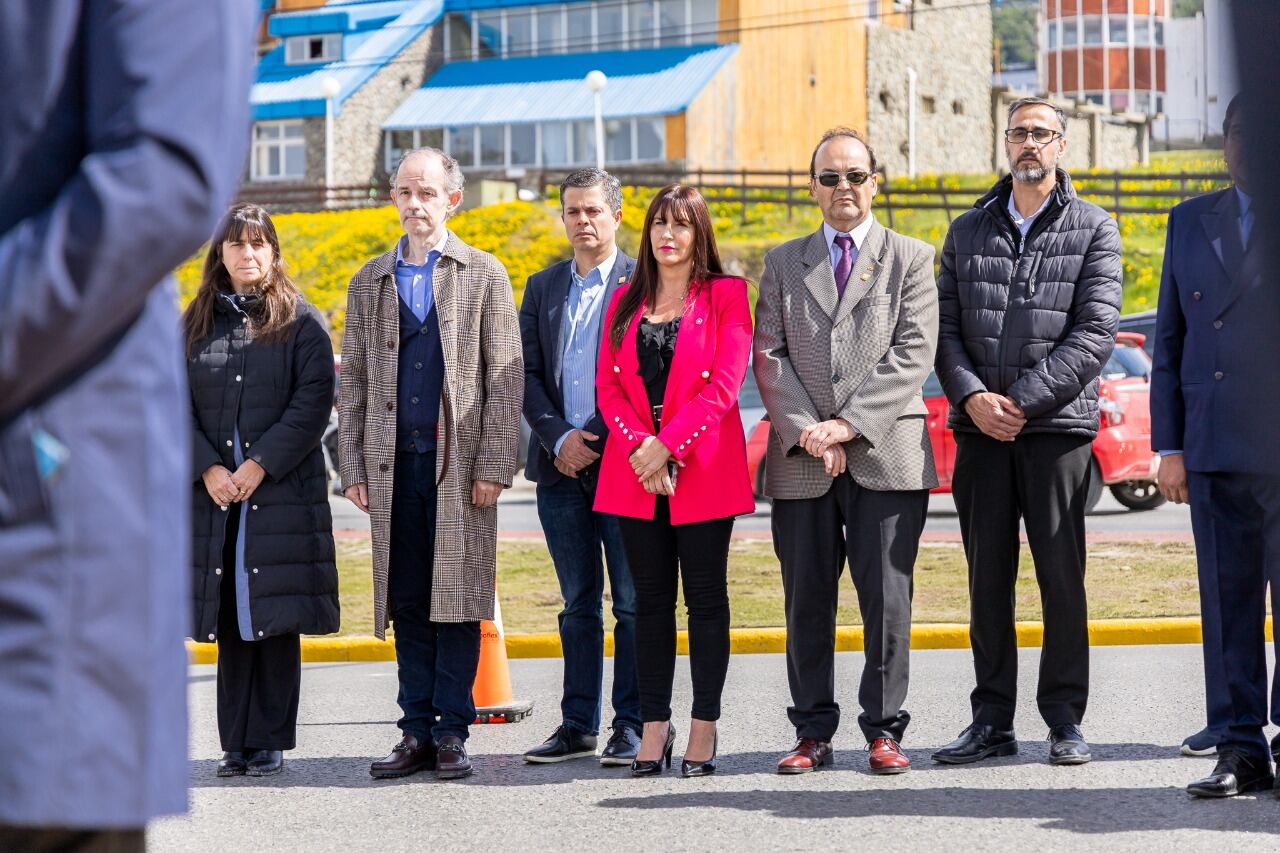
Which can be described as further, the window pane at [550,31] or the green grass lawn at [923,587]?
the window pane at [550,31]

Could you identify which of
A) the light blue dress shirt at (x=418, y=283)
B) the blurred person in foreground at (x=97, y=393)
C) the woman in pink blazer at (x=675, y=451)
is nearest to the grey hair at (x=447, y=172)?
the light blue dress shirt at (x=418, y=283)

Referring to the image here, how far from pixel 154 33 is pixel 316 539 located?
498 centimetres

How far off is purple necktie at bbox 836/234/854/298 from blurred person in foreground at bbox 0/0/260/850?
4.89 metres

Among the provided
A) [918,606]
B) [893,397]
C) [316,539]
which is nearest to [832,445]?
[893,397]

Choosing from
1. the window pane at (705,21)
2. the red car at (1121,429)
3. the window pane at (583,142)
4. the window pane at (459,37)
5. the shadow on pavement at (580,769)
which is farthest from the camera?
the window pane at (459,37)

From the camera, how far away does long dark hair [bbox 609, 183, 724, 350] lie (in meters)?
6.63

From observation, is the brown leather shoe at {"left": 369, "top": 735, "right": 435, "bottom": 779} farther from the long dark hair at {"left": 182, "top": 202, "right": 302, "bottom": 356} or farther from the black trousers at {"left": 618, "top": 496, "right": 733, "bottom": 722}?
the long dark hair at {"left": 182, "top": 202, "right": 302, "bottom": 356}

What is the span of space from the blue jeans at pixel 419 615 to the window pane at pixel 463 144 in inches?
1868

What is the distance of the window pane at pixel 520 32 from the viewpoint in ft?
181

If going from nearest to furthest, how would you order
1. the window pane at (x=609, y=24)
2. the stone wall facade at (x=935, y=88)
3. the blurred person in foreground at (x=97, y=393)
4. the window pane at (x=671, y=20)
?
1. the blurred person in foreground at (x=97, y=393)
2. the window pane at (x=671, y=20)
3. the window pane at (x=609, y=24)
4. the stone wall facade at (x=935, y=88)

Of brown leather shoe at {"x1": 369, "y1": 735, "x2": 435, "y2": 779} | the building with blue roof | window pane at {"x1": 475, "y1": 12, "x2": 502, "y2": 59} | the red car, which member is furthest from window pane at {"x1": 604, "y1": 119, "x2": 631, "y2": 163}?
brown leather shoe at {"x1": 369, "y1": 735, "x2": 435, "y2": 779}

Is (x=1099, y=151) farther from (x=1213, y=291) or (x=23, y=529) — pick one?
(x=23, y=529)

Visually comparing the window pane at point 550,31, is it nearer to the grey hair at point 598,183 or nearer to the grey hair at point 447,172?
the grey hair at point 598,183

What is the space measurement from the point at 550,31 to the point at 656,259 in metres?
49.6
